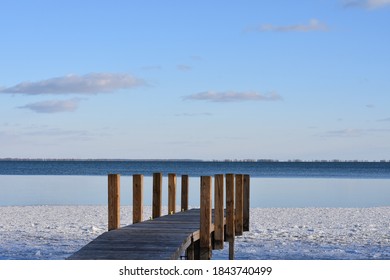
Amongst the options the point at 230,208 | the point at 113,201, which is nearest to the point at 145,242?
the point at 113,201

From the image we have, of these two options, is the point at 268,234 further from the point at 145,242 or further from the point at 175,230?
the point at 145,242

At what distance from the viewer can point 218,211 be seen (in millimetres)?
15445

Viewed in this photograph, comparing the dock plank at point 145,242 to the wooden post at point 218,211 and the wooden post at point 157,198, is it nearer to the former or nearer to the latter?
the wooden post at point 218,211

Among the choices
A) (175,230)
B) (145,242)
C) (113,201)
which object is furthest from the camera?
(113,201)

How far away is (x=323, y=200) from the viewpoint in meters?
43.9

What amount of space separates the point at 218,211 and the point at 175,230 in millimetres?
1154

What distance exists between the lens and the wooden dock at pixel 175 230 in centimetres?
A: 1207

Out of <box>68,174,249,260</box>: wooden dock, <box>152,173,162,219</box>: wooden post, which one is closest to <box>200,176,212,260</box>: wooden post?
<box>68,174,249,260</box>: wooden dock

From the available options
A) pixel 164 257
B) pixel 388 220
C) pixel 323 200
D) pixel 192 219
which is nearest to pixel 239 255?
pixel 192 219

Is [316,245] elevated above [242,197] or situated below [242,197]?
below

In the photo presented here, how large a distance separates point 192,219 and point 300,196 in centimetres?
3028

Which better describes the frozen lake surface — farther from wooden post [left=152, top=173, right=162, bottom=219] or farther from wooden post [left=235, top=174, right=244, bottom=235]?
wooden post [left=152, top=173, right=162, bottom=219]

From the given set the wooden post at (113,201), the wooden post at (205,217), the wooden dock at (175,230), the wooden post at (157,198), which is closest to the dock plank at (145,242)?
the wooden dock at (175,230)
